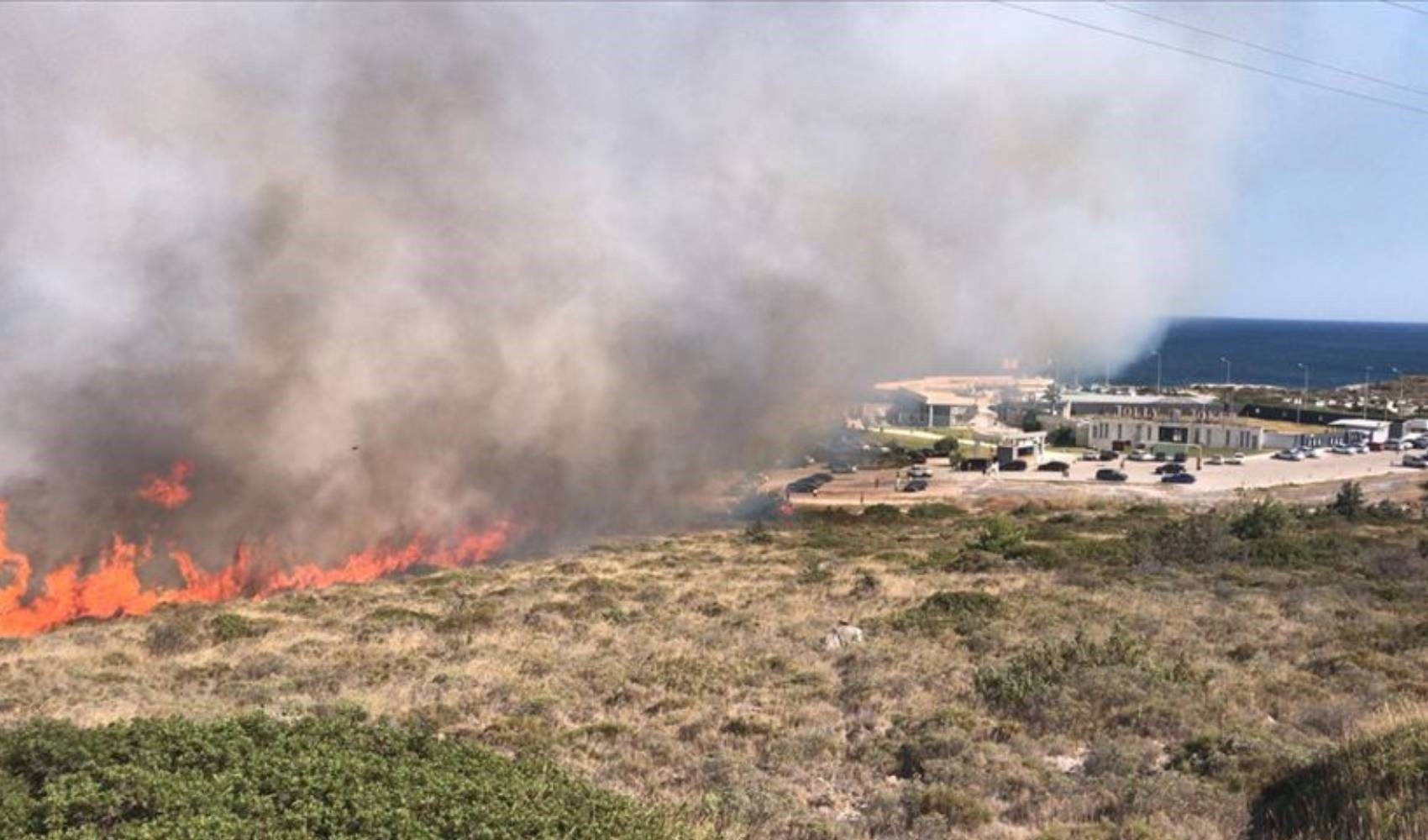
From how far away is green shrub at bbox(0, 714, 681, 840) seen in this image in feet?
21.7

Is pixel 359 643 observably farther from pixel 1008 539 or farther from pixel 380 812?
pixel 1008 539

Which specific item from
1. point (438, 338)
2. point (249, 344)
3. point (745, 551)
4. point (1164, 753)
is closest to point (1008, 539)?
point (745, 551)

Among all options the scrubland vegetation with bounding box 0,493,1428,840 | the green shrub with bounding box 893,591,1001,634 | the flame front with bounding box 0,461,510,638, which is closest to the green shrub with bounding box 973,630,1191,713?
the scrubland vegetation with bounding box 0,493,1428,840

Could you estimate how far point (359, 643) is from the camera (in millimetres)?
18859

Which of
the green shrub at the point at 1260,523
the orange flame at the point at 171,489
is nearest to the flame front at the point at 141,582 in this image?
the orange flame at the point at 171,489

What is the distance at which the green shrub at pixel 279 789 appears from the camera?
6605 mm

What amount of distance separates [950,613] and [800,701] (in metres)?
7.32

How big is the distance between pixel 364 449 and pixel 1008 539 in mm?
23164

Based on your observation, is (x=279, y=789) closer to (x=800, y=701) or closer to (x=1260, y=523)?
(x=800, y=701)

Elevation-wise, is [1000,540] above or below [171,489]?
below

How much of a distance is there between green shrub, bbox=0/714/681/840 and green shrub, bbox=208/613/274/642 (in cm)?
1175

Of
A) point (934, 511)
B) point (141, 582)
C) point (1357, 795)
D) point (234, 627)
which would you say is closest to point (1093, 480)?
point (934, 511)

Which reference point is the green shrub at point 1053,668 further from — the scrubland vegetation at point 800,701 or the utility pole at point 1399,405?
the utility pole at point 1399,405

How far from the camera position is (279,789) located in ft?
23.4
